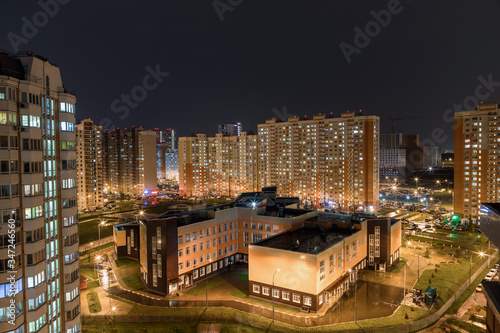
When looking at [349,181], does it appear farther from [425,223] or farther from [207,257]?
[207,257]

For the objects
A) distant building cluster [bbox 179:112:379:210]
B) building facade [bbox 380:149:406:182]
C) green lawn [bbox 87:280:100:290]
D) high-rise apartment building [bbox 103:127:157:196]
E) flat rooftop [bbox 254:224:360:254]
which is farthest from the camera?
building facade [bbox 380:149:406:182]

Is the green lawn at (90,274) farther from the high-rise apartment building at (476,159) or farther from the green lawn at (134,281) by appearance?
the high-rise apartment building at (476,159)

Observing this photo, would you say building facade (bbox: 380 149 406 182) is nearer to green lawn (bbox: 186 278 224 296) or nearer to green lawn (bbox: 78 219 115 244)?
green lawn (bbox: 78 219 115 244)

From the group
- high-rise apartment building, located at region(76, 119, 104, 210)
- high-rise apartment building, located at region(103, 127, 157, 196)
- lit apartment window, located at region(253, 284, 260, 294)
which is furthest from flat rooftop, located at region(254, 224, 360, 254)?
high-rise apartment building, located at region(103, 127, 157, 196)

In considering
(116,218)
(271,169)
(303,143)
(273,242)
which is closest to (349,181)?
(303,143)

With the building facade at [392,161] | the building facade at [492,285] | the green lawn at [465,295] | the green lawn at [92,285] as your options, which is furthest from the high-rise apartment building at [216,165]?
the building facade at [392,161]
